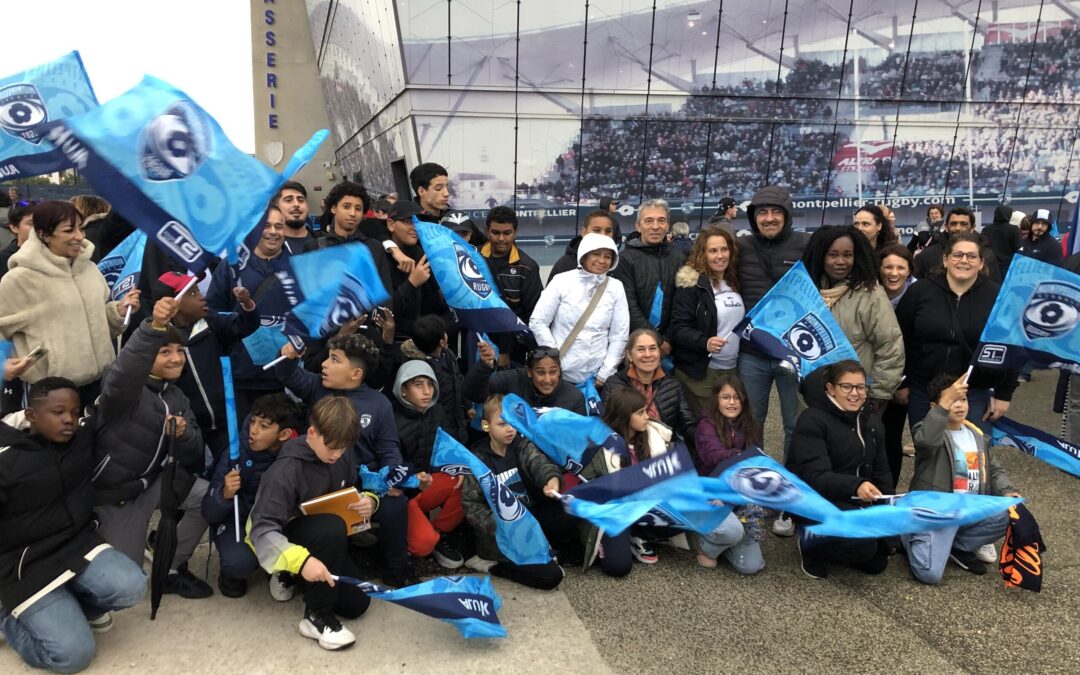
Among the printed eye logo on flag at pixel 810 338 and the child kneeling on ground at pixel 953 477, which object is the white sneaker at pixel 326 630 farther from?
the child kneeling on ground at pixel 953 477

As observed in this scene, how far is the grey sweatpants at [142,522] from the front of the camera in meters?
→ 3.62

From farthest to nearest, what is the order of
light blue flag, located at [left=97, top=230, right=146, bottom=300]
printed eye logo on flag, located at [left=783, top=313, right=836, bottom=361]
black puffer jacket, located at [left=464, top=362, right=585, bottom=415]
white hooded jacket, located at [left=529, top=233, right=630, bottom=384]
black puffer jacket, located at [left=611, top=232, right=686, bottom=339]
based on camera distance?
1. black puffer jacket, located at [left=611, top=232, right=686, bottom=339]
2. white hooded jacket, located at [left=529, top=233, right=630, bottom=384]
3. black puffer jacket, located at [left=464, top=362, right=585, bottom=415]
4. light blue flag, located at [left=97, top=230, right=146, bottom=300]
5. printed eye logo on flag, located at [left=783, top=313, right=836, bottom=361]

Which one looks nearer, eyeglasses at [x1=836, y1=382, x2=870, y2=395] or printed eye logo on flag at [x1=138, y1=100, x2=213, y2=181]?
printed eye logo on flag at [x1=138, y1=100, x2=213, y2=181]

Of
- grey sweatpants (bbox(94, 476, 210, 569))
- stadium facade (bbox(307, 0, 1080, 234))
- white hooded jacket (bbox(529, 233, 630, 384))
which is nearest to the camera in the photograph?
grey sweatpants (bbox(94, 476, 210, 569))

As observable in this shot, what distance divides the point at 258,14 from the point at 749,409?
35.4 meters

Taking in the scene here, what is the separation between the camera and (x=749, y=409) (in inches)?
183

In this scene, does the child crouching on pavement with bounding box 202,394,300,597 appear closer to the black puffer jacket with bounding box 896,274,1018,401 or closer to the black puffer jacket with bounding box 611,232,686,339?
the black puffer jacket with bounding box 611,232,686,339

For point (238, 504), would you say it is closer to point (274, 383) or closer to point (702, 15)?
point (274, 383)

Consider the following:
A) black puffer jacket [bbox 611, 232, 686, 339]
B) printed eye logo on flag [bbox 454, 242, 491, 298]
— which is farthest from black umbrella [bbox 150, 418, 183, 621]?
black puffer jacket [bbox 611, 232, 686, 339]

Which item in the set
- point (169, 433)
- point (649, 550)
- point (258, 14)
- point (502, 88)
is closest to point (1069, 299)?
point (649, 550)

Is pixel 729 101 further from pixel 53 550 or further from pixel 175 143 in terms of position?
pixel 53 550

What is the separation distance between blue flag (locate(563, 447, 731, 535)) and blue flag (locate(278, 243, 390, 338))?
155 centimetres

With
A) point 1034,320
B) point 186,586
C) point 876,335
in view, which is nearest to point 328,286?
point 186,586

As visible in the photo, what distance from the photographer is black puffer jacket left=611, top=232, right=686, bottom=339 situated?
17.9ft
